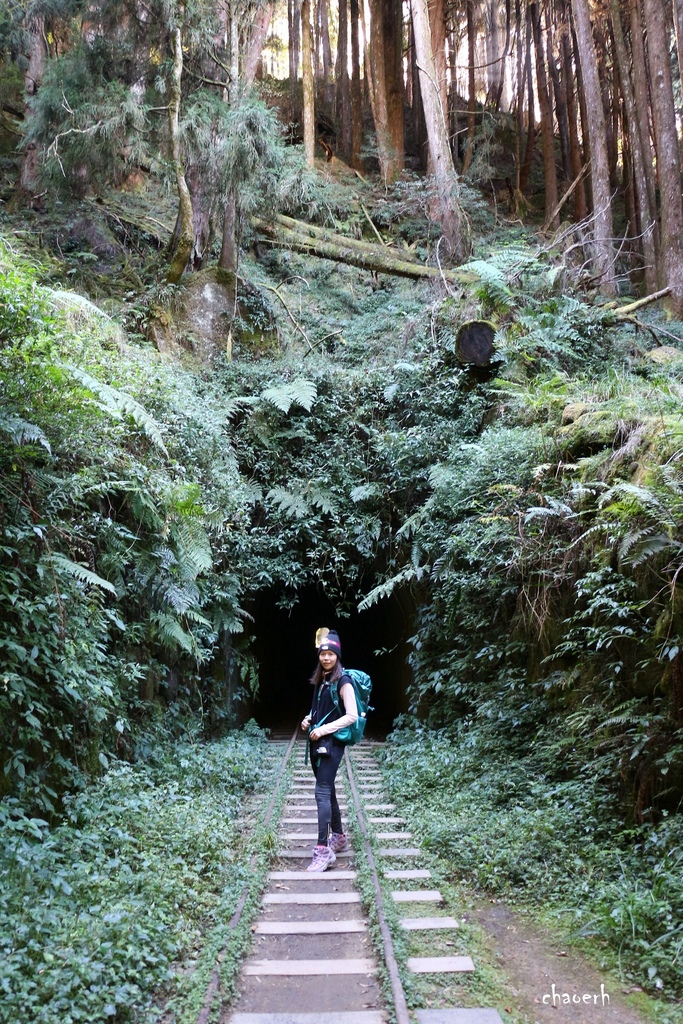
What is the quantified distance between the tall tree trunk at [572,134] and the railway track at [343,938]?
2132 cm

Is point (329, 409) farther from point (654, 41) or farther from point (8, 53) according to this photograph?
point (654, 41)

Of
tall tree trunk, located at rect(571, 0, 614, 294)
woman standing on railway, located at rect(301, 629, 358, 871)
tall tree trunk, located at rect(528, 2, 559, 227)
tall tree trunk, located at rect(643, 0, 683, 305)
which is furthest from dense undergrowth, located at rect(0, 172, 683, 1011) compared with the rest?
tall tree trunk, located at rect(528, 2, 559, 227)

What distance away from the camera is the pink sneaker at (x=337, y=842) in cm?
569

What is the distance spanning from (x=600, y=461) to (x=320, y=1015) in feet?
16.2

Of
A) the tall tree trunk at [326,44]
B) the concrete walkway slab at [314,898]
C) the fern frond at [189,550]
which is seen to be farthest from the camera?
the tall tree trunk at [326,44]

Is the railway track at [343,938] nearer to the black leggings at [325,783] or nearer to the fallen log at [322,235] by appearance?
the black leggings at [325,783]

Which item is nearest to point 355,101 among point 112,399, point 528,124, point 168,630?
point 528,124

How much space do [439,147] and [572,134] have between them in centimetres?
1067

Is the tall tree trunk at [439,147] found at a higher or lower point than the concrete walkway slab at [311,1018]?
higher

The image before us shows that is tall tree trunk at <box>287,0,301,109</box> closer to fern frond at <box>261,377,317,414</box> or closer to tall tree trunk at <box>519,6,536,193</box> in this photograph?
tall tree trunk at <box>519,6,536,193</box>

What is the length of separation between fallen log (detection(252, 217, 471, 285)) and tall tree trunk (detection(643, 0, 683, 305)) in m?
5.01

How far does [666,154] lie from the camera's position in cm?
1448

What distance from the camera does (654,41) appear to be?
14.9 metres

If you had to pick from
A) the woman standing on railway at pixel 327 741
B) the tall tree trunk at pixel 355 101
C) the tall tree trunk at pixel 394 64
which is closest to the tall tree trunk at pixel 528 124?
the tall tree trunk at pixel 394 64
